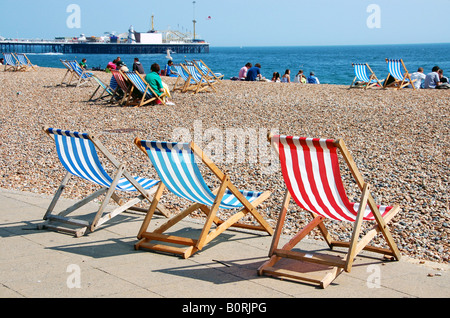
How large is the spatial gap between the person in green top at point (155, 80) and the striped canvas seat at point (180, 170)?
8.09 metres

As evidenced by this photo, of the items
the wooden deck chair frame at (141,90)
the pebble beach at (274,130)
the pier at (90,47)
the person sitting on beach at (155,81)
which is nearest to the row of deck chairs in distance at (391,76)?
the pebble beach at (274,130)

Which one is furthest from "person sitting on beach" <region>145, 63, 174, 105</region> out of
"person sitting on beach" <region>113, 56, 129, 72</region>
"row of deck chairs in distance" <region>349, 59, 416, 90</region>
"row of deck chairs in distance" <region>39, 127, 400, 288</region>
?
"row of deck chairs in distance" <region>39, 127, 400, 288</region>

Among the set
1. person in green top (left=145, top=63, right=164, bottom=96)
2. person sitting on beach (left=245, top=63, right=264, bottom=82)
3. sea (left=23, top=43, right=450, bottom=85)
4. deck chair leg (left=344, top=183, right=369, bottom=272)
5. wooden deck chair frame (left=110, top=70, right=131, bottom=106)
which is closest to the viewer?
deck chair leg (left=344, top=183, right=369, bottom=272)

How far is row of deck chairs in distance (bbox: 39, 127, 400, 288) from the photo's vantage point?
3.23m

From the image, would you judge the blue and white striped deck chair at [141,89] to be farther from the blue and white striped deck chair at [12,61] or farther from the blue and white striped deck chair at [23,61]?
the blue and white striped deck chair at [12,61]

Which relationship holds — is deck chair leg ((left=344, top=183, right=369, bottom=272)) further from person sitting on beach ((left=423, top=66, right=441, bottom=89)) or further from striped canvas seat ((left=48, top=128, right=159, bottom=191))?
person sitting on beach ((left=423, top=66, right=441, bottom=89))

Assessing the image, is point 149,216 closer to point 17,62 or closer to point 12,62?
point 12,62

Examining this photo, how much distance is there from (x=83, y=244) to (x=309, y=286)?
5.44ft

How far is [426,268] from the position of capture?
11.3 ft

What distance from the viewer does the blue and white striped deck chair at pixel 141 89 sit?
11.5 m

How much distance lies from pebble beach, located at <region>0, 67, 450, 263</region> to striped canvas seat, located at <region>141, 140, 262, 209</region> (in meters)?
0.99

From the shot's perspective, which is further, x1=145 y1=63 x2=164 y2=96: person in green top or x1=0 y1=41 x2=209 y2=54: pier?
x1=0 y1=41 x2=209 y2=54: pier

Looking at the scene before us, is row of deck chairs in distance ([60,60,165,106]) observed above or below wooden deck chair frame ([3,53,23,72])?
below

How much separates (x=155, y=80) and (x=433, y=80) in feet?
23.3
